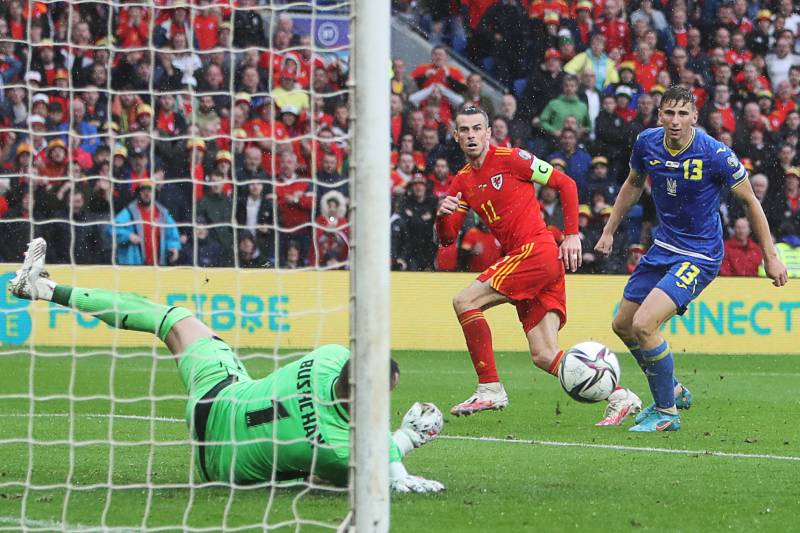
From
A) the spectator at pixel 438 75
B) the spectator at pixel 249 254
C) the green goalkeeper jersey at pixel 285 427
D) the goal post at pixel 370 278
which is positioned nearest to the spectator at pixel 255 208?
the spectator at pixel 249 254

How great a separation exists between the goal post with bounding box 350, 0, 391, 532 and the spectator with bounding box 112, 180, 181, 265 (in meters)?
A: 7.67

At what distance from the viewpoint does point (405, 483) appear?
5742mm

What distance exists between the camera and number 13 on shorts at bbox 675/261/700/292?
814 cm

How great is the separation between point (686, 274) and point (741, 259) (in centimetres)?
735

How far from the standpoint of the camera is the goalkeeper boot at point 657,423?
8.15 metres

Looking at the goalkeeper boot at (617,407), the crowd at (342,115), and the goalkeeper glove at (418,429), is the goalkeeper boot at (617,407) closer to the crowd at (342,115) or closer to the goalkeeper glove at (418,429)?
the goalkeeper glove at (418,429)

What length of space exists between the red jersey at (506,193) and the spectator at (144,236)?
13.4 ft

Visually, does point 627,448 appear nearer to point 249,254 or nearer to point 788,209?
point 249,254

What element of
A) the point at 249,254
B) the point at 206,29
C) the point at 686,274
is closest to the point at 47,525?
the point at 686,274

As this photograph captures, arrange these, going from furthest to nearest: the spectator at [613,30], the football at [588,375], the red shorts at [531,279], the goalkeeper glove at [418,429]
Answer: the spectator at [613,30] < the red shorts at [531,279] < the football at [588,375] < the goalkeeper glove at [418,429]

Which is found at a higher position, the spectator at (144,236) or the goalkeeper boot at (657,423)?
the spectator at (144,236)

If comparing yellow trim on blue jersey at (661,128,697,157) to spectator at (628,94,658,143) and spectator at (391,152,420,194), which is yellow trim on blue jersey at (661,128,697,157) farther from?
Result: spectator at (628,94,658,143)

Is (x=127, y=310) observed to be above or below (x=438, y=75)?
below

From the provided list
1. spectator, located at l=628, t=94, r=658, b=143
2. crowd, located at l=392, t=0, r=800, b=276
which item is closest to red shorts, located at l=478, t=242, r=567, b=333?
crowd, located at l=392, t=0, r=800, b=276
